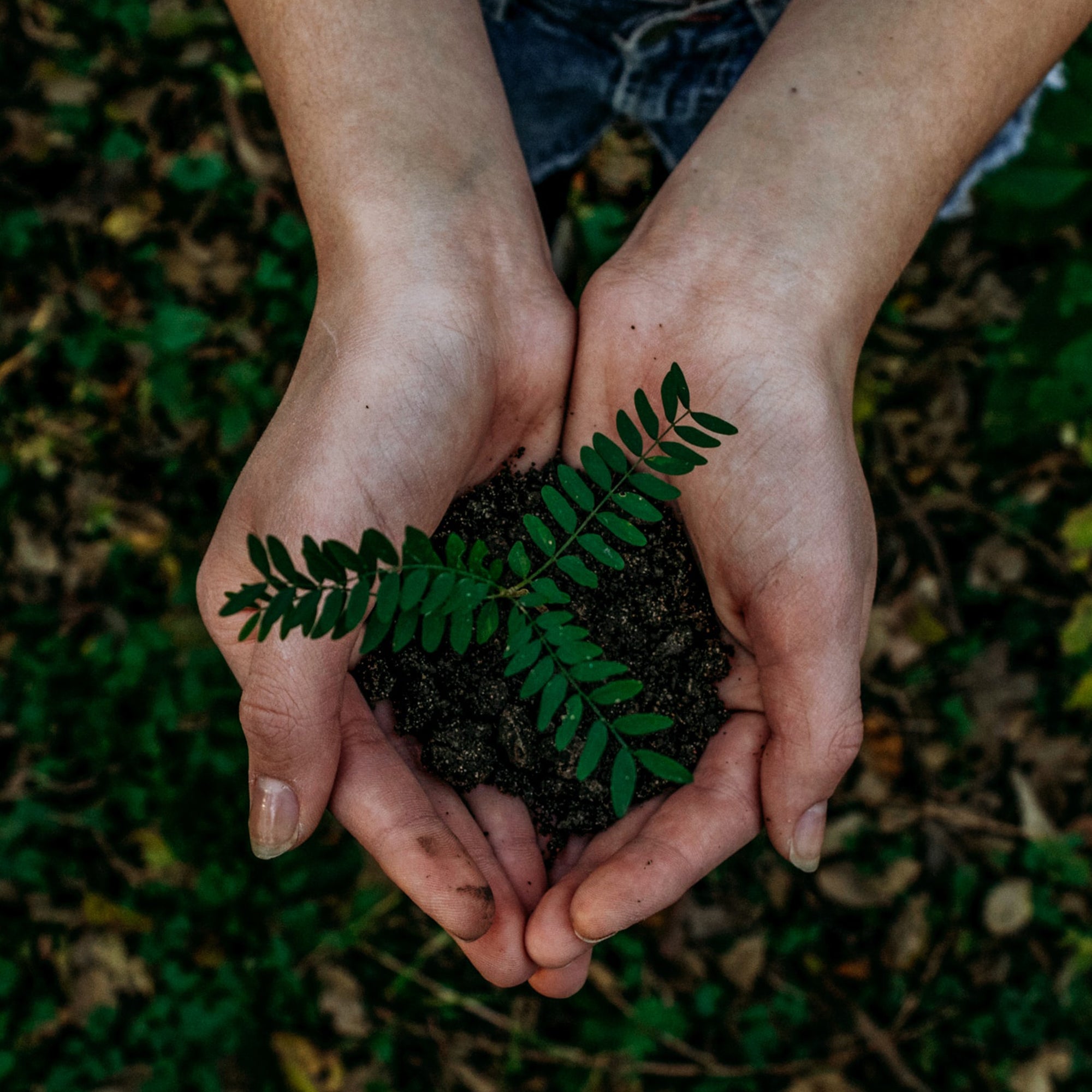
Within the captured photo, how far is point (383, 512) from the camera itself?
2133 mm

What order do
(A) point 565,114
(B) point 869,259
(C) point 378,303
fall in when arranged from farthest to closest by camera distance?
(A) point 565,114, (B) point 869,259, (C) point 378,303

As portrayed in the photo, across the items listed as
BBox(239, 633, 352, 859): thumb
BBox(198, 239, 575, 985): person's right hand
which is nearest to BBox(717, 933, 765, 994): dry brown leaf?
BBox(198, 239, 575, 985): person's right hand

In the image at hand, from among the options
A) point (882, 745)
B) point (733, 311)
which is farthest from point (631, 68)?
point (882, 745)

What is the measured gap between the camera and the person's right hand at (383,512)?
2070mm

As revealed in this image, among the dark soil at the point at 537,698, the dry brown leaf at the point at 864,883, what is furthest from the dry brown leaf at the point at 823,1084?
the dark soil at the point at 537,698

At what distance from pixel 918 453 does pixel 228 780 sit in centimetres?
306

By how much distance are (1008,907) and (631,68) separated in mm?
3294

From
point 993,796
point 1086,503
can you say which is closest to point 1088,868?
point 993,796

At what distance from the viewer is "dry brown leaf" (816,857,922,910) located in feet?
11.9

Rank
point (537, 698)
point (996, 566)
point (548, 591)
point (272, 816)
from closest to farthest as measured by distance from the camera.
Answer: point (548, 591) < point (272, 816) < point (537, 698) < point (996, 566)

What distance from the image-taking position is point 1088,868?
12.0 ft

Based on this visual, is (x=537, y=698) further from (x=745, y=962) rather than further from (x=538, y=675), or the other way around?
(x=745, y=962)

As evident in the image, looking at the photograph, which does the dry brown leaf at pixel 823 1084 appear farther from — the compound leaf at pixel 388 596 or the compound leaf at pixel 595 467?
the compound leaf at pixel 388 596

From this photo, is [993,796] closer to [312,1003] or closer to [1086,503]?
[1086,503]
